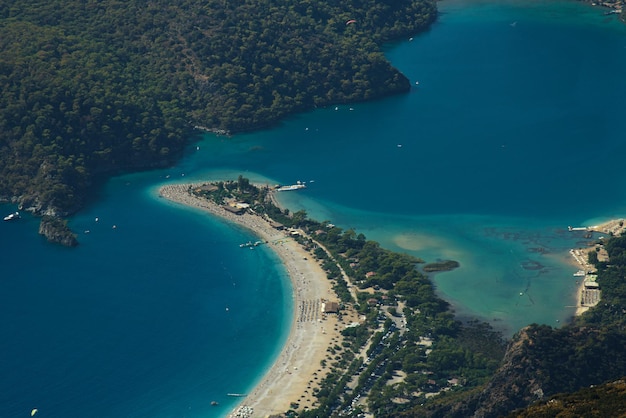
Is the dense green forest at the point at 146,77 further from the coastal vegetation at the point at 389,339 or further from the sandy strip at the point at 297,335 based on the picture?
the coastal vegetation at the point at 389,339

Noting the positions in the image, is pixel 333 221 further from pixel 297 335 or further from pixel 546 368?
pixel 546 368

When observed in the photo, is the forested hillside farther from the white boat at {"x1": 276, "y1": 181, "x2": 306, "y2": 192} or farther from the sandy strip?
the white boat at {"x1": 276, "y1": 181, "x2": 306, "y2": 192}

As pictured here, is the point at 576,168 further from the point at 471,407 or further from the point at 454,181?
the point at 471,407

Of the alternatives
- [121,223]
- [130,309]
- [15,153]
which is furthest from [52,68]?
[130,309]

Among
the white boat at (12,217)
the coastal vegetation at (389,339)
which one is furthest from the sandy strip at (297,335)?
the white boat at (12,217)

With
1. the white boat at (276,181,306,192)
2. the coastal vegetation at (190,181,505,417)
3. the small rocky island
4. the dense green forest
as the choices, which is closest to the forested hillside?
the coastal vegetation at (190,181,505,417)

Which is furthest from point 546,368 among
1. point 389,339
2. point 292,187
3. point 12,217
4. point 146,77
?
point 146,77
